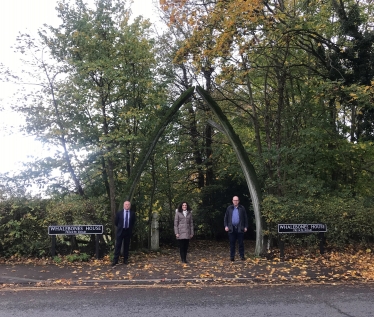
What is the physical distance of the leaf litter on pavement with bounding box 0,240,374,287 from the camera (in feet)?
24.1

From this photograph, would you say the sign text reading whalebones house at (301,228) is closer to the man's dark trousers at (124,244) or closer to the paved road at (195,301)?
the paved road at (195,301)

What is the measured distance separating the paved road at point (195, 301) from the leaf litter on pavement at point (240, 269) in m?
0.58

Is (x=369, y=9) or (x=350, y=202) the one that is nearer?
(x=350, y=202)

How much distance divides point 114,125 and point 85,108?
3.54 feet

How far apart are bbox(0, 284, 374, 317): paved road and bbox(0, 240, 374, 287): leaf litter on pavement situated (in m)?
0.58

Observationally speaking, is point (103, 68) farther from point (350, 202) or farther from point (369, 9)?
point (369, 9)

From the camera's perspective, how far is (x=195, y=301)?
19.4 feet

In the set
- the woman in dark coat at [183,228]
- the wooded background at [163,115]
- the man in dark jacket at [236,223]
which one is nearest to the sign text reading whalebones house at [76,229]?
the wooded background at [163,115]

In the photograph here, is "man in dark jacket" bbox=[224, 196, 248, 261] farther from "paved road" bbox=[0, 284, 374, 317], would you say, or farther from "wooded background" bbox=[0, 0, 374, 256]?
"paved road" bbox=[0, 284, 374, 317]

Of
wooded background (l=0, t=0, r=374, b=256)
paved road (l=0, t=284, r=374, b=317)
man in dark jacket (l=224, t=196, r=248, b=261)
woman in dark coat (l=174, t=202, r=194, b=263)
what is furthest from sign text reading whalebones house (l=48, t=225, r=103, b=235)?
man in dark jacket (l=224, t=196, r=248, b=261)

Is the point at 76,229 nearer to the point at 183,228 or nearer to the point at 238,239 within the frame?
the point at 183,228

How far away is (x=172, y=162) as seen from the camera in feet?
49.6

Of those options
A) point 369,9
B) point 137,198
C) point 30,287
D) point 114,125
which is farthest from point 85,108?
point 369,9

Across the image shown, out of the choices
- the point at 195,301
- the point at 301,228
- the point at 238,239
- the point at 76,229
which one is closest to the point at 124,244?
the point at 76,229
